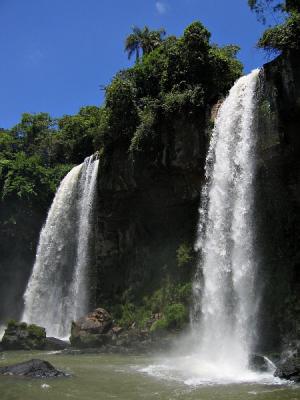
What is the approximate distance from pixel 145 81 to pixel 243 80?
6.79 m

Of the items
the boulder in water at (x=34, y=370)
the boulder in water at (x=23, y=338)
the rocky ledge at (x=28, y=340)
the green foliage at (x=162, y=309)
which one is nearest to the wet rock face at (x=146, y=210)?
the green foliage at (x=162, y=309)

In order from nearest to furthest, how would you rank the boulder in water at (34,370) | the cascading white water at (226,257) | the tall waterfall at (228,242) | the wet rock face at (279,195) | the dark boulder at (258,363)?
the boulder in water at (34,370) → the dark boulder at (258,363) → the cascading white water at (226,257) → the tall waterfall at (228,242) → the wet rock face at (279,195)

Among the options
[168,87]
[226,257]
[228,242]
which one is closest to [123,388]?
[226,257]

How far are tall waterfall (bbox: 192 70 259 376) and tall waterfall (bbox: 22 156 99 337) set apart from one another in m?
8.18

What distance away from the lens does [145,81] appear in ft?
79.7

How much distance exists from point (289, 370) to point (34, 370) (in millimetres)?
6446

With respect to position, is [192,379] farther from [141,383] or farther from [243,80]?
[243,80]

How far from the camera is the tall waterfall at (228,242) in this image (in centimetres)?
1510

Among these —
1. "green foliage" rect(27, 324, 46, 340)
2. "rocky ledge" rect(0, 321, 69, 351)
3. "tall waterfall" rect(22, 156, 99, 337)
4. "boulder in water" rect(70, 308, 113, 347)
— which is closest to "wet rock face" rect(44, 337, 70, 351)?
"rocky ledge" rect(0, 321, 69, 351)

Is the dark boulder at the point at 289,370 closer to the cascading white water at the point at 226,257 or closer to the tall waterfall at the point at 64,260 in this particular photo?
the cascading white water at the point at 226,257

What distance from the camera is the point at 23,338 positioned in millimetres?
18859

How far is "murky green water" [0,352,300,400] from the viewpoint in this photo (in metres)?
9.75

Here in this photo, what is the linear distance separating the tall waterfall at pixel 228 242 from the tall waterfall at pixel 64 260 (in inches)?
322

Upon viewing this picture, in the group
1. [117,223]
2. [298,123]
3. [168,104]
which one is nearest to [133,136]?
[168,104]
